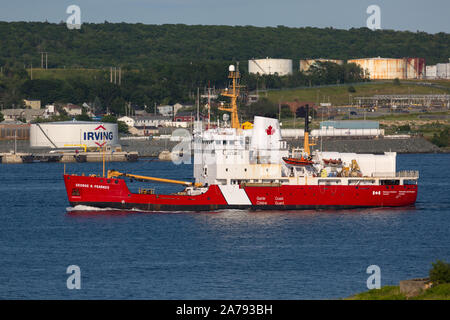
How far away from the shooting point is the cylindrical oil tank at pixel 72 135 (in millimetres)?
146500

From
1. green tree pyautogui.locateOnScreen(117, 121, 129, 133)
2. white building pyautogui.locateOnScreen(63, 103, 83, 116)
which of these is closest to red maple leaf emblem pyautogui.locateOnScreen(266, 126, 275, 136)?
green tree pyautogui.locateOnScreen(117, 121, 129, 133)

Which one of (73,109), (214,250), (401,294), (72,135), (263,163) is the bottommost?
(214,250)

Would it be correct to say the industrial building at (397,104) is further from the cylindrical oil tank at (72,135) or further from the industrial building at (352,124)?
the cylindrical oil tank at (72,135)

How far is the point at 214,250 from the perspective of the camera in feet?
164

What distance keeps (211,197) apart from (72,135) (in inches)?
3398

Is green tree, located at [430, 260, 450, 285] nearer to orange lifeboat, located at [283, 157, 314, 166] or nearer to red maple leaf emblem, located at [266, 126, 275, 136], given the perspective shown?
orange lifeboat, located at [283, 157, 314, 166]

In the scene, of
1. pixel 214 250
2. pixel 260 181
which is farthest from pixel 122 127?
pixel 214 250

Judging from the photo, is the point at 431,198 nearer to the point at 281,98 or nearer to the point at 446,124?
the point at 446,124

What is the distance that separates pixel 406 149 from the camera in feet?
499

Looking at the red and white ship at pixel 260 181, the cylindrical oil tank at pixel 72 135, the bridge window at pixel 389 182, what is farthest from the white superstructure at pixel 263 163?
the cylindrical oil tank at pixel 72 135

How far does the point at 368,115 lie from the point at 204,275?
14302 cm

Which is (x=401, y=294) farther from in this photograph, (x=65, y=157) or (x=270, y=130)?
(x=65, y=157)

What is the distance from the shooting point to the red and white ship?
63750mm
